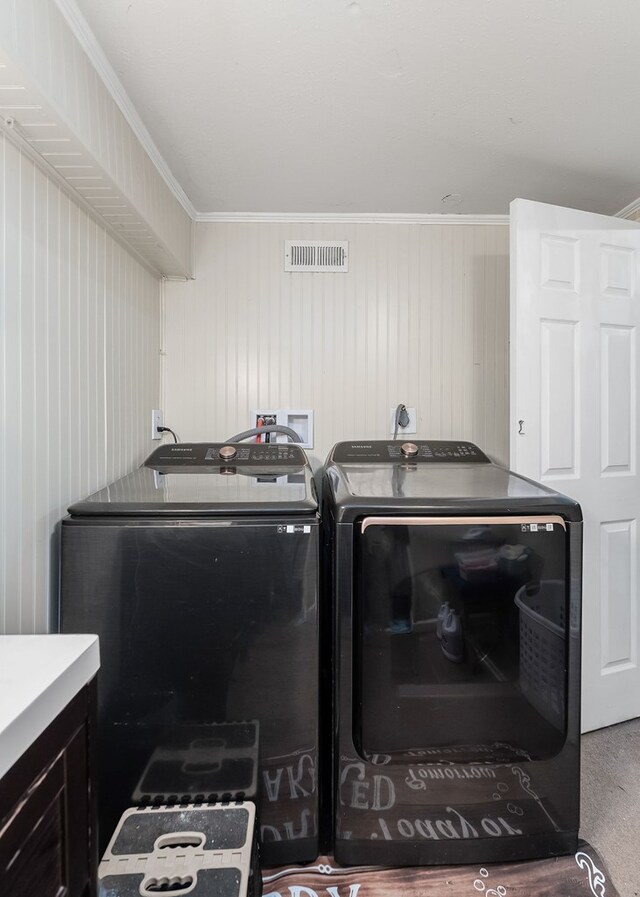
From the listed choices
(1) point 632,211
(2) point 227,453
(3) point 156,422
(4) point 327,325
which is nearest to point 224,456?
(2) point 227,453

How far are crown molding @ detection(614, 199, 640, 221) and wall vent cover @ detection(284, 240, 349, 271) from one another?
4.47 ft

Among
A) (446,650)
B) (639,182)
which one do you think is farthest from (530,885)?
(639,182)

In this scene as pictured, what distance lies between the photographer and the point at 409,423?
7.88ft

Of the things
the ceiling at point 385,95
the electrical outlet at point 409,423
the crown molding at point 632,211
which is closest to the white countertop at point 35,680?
the ceiling at point 385,95

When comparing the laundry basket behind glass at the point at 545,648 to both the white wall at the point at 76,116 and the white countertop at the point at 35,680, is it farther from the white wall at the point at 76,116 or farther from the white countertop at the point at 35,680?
the white wall at the point at 76,116

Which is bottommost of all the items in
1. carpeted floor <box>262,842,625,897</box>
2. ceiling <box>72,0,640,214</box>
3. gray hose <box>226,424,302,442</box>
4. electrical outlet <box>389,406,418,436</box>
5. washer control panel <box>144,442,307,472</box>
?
carpeted floor <box>262,842,625,897</box>

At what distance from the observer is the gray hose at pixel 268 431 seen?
2.18 m

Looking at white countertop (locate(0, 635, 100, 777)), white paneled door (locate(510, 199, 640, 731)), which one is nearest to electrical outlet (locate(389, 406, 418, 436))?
white paneled door (locate(510, 199, 640, 731))

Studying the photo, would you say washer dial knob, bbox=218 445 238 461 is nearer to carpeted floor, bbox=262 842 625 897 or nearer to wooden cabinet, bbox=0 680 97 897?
wooden cabinet, bbox=0 680 97 897

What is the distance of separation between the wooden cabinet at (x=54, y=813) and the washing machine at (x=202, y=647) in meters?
0.46

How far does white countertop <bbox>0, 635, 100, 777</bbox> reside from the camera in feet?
1.86

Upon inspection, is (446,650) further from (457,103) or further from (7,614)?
(457,103)

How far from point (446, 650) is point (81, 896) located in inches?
36.1

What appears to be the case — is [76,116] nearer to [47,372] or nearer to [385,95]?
[47,372]
